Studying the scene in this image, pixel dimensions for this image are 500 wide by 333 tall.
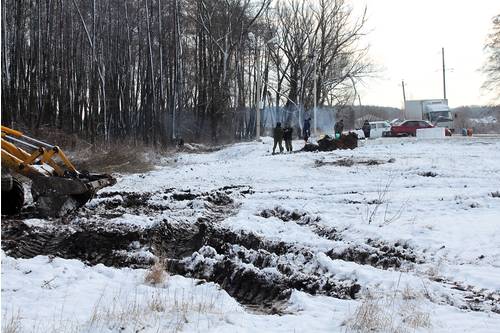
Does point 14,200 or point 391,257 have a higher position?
point 14,200

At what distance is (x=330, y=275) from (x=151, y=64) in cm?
3190

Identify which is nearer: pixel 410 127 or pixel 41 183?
pixel 41 183

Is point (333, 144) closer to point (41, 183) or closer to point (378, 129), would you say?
point (41, 183)

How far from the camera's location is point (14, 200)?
1083cm

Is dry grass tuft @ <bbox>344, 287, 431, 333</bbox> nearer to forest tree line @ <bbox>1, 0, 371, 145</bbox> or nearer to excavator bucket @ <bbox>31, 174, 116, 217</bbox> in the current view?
excavator bucket @ <bbox>31, 174, 116, 217</bbox>

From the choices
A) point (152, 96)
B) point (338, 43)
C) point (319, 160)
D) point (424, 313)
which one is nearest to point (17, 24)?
point (152, 96)

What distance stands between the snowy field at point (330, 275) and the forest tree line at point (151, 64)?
21.9 meters

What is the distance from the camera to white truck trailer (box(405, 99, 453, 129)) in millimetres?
51016

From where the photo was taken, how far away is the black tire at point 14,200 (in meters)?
10.7

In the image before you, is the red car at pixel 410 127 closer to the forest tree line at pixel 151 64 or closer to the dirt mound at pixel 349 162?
the forest tree line at pixel 151 64

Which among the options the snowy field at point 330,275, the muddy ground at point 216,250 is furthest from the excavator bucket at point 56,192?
the snowy field at point 330,275

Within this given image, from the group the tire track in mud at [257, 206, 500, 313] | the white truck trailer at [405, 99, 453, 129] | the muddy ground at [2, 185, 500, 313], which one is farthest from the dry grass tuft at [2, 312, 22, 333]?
the white truck trailer at [405, 99, 453, 129]

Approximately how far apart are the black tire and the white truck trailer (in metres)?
44.7

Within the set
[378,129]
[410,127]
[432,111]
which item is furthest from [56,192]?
[432,111]
